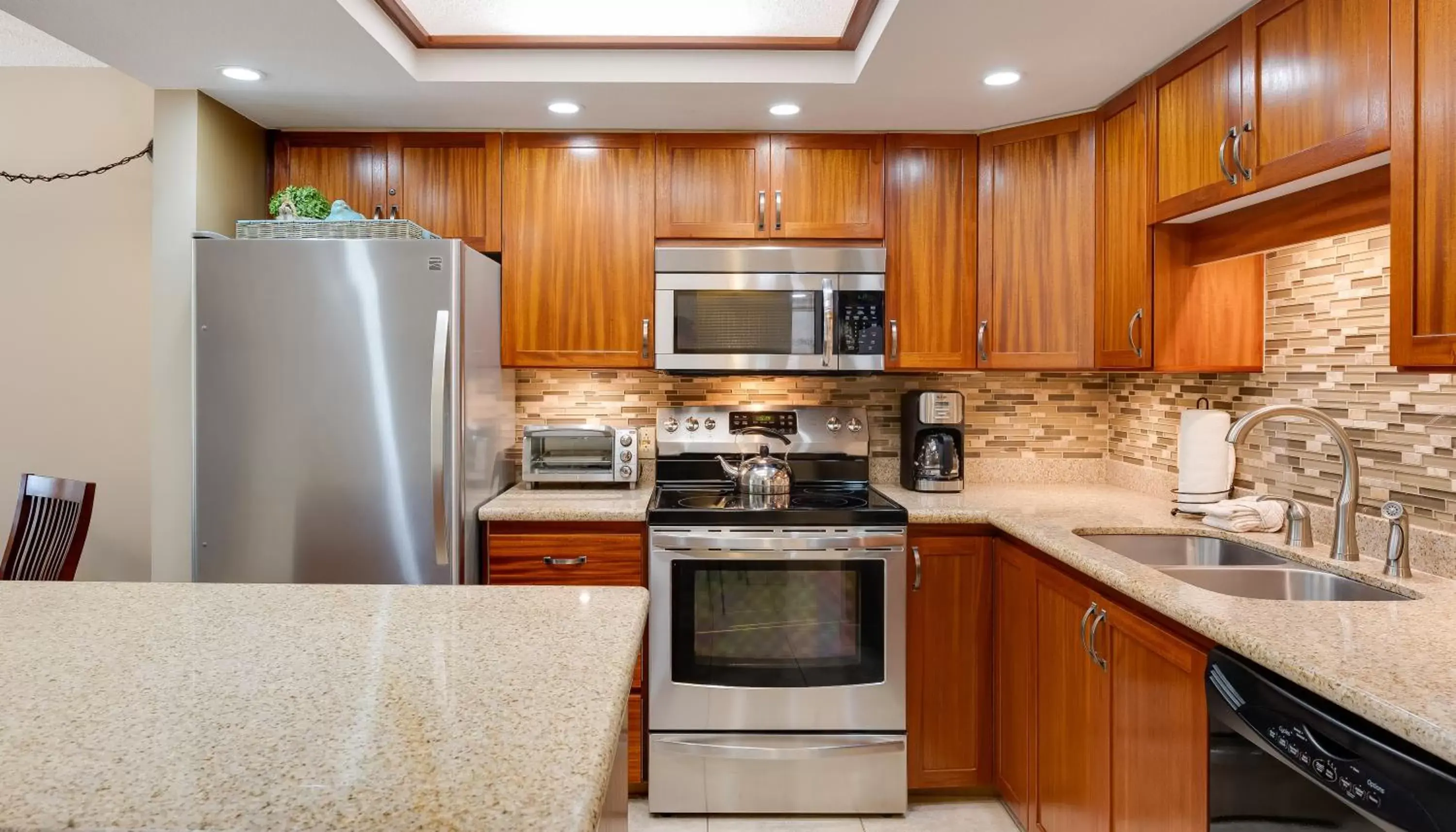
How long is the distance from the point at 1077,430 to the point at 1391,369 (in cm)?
130

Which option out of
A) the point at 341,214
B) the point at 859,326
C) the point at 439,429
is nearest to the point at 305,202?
the point at 341,214

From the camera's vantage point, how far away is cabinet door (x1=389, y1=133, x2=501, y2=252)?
2791mm

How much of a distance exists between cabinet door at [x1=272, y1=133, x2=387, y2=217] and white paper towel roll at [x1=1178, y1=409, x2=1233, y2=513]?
106 inches

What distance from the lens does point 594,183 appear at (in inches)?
110

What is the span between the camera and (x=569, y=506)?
253cm

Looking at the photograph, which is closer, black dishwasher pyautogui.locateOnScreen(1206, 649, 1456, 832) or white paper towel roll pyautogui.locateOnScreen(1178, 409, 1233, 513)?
black dishwasher pyautogui.locateOnScreen(1206, 649, 1456, 832)

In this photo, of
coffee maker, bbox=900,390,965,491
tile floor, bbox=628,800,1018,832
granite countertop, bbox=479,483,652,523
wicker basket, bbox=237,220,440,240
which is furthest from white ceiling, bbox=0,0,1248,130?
tile floor, bbox=628,800,1018,832

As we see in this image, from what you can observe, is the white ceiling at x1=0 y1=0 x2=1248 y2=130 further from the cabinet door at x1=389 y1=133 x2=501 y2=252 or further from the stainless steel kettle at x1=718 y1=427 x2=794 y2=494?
the stainless steel kettle at x1=718 y1=427 x2=794 y2=494

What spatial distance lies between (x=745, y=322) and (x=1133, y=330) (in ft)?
3.96

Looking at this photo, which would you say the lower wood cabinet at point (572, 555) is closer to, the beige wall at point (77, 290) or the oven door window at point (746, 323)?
the oven door window at point (746, 323)

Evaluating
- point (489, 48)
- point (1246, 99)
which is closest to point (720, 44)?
point (489, 48)

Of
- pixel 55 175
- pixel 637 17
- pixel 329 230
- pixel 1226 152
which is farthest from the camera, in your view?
pixel 55 175

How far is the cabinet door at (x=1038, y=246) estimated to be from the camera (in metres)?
2.61

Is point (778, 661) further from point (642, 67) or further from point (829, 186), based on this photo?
point (642, 67)
